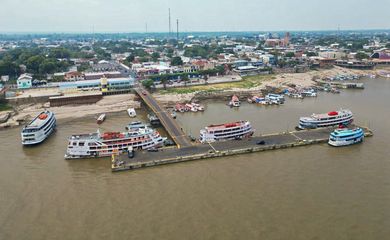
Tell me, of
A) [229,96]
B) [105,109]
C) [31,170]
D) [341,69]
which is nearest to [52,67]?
[105,109]

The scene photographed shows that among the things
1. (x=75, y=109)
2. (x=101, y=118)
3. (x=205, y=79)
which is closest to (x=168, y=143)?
(x=101, y=118)

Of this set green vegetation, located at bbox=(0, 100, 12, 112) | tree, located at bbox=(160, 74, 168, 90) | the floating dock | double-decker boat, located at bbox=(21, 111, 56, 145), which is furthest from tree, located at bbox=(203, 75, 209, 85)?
green vegetation, located at bbox=(0, 100, 12, 112)

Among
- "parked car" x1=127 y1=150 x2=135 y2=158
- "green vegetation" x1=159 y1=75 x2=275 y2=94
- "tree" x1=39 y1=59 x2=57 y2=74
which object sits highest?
"tree" x1=39 y1=59 x2=57 y2=74

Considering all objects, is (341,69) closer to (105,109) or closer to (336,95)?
(336,95)

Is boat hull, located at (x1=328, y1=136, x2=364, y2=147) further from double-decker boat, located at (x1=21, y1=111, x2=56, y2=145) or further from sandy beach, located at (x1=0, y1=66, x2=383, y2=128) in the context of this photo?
double-decker boat, located at (x1=21, y1=111, x2=56, y2=145)

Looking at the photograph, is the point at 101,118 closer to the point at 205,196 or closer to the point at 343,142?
the point at 205,196

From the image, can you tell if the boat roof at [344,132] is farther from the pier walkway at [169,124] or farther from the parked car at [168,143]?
the parked car at [168,143]
